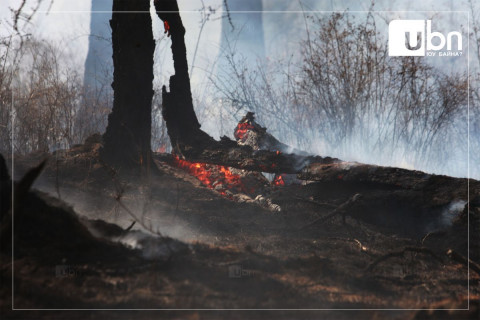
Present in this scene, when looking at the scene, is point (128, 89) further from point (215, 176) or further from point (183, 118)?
point (215, 176)

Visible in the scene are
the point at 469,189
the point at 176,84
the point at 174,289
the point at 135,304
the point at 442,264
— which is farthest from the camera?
the point at 176,84

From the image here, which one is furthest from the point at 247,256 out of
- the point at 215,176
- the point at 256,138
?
the point at 256,138

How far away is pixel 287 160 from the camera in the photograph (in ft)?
19.7

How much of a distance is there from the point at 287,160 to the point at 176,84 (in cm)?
219

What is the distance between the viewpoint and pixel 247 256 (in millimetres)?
3547

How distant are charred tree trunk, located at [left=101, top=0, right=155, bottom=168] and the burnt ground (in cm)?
60

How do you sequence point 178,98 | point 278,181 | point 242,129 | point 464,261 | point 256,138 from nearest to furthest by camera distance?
1. point 464,261
2. point 178,98
3. point 278,181
4. point 256,138
5. point 242,129

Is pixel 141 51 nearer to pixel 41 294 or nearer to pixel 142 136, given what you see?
pixel 142 136

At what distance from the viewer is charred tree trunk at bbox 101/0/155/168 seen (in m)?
6.06

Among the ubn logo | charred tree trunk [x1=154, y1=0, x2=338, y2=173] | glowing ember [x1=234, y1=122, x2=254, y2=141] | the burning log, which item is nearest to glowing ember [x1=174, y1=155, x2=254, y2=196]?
charred tree trunk [x1=154, y1=0, x2=338, y2=173]

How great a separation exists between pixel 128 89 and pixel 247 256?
11.5 feet

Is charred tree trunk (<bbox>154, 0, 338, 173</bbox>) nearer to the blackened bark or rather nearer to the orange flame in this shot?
the blackened bark

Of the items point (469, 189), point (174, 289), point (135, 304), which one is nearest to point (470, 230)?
point (469, 189)

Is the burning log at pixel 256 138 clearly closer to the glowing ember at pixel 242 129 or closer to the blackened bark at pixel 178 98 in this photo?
the glowing ember at pixel 242 129
